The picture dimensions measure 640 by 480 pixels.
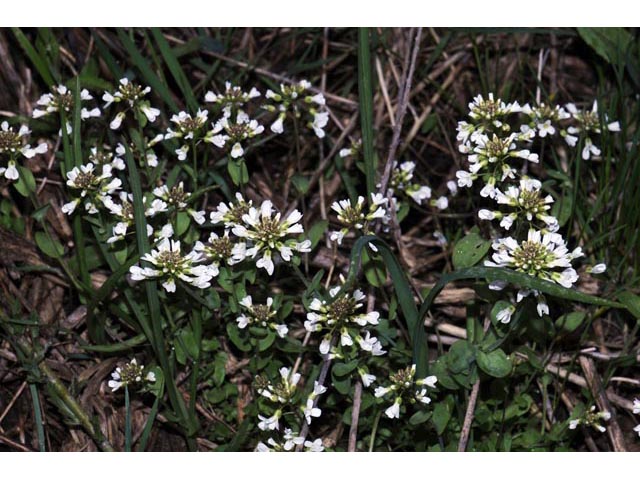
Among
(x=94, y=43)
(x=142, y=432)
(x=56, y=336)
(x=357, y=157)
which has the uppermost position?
(x=94, y=43)

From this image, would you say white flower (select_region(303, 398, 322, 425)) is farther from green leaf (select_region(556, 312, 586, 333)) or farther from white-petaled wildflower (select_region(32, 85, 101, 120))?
white-petaled wildflower (select_region(32, 85, 101, 120))

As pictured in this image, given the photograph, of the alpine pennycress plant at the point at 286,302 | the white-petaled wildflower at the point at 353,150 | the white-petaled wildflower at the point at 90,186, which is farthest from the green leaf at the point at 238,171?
the white-petaled wildflower at the point at 353,150

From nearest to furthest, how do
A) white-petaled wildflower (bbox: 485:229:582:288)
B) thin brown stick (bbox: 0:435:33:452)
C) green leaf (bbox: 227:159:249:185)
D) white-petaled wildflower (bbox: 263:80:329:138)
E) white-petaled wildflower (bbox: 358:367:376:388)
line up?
white-petaled wildflower (bbox: 485:229:582:288) < white-petaled wildflower (bbox: 358:367:376:388) < thin brown stick (bbox: 0:435:33:452) < green leaf (bbox: 227:159:249:185) < white-petaled wildflower (bbox: 263:80:329:138)

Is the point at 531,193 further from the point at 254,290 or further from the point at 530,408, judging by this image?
the point at 254,290

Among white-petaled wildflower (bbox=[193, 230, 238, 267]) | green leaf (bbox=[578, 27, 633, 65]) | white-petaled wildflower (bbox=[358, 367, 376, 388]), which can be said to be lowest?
white-petaled wildflower (bbox=[358, 367, 376, 388])

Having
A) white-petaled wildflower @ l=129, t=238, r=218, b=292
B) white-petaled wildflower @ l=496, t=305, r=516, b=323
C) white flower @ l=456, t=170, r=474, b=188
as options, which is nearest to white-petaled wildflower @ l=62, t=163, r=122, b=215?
white-petaled wildflower @ l=129, t=238, r=218, b=292

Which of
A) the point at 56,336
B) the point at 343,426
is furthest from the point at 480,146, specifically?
the point at 56,336
